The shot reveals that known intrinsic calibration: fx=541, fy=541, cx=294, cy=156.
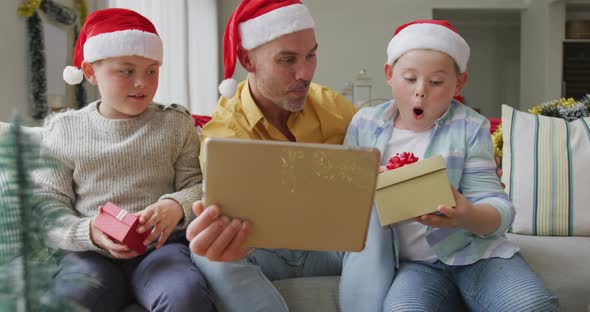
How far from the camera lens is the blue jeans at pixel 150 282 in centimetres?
113

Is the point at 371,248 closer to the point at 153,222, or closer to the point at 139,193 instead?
the point at 153,222

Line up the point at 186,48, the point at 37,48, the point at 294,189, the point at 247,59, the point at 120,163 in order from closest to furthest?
the point at 294,189 → the point at 120,163 → the point at 247,59 → the point at 37,48 → the point at 186,48

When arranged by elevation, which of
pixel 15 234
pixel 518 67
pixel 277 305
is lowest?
pixel 277 305

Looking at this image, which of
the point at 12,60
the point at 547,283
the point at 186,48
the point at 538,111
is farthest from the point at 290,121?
the point at 186,48

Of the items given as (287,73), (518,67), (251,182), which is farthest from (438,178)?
(518,67)

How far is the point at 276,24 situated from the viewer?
151 centimetres

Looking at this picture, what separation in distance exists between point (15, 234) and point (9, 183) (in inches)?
1.6

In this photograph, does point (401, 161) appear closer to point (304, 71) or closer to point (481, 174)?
point (481, 174)

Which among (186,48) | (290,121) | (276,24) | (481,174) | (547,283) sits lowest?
(547,283)

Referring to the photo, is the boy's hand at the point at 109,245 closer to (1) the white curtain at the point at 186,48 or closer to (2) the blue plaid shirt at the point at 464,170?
(2) the blue plaid shirt at the point at 464,170

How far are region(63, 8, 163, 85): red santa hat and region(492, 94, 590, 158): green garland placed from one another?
121 centimetres

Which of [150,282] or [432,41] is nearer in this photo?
[150,282]

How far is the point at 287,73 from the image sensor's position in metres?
1.46

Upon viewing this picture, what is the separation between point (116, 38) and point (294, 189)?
808 millimetres
